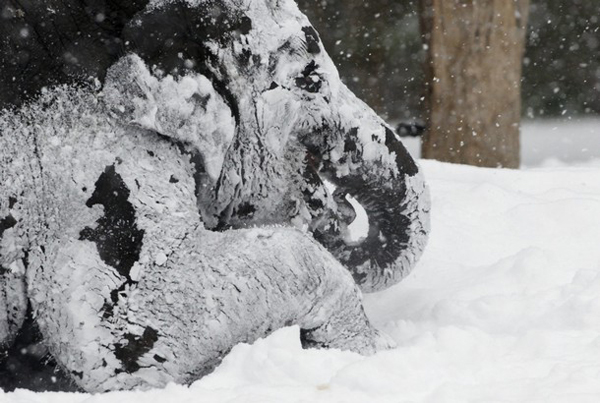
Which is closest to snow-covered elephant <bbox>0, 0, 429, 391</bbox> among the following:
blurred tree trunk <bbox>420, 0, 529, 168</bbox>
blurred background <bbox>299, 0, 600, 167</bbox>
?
blurred tree trunk <bbox>420, 0, 529, 168</bbox>

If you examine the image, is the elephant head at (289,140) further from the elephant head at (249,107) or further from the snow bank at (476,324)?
the snow bank at (476,324)

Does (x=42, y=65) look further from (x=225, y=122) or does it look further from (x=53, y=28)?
(x=225, y=122)

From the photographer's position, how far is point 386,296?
4.12 metres

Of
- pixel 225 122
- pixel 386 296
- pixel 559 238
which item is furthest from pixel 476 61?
pixel 225 122

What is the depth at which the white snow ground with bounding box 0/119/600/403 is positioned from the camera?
8.95 ft

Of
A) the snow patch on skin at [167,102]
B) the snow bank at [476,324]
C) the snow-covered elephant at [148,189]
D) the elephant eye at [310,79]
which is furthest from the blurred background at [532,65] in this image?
the snow patch on skin at [167,102]

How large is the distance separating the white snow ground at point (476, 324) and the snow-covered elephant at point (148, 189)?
182 mm

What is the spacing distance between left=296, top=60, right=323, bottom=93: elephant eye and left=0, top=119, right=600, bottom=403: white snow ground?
83 cm

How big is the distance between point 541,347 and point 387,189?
2.51 feet

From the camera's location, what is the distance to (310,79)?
11.2 feet

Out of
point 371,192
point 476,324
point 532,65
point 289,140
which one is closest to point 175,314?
point 289,140

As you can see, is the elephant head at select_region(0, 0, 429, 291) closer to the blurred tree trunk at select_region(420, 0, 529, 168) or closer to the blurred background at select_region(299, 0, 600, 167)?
the blurred tree trunk at select_region(420, 0, 529, 168)

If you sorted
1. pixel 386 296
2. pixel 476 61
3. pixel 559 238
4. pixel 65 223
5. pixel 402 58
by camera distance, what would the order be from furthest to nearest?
Result: pixel 402 58
pixel 476 61
pixel 559 238
pixel 386 296
pixel 65 223

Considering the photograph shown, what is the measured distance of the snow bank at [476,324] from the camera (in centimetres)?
273
